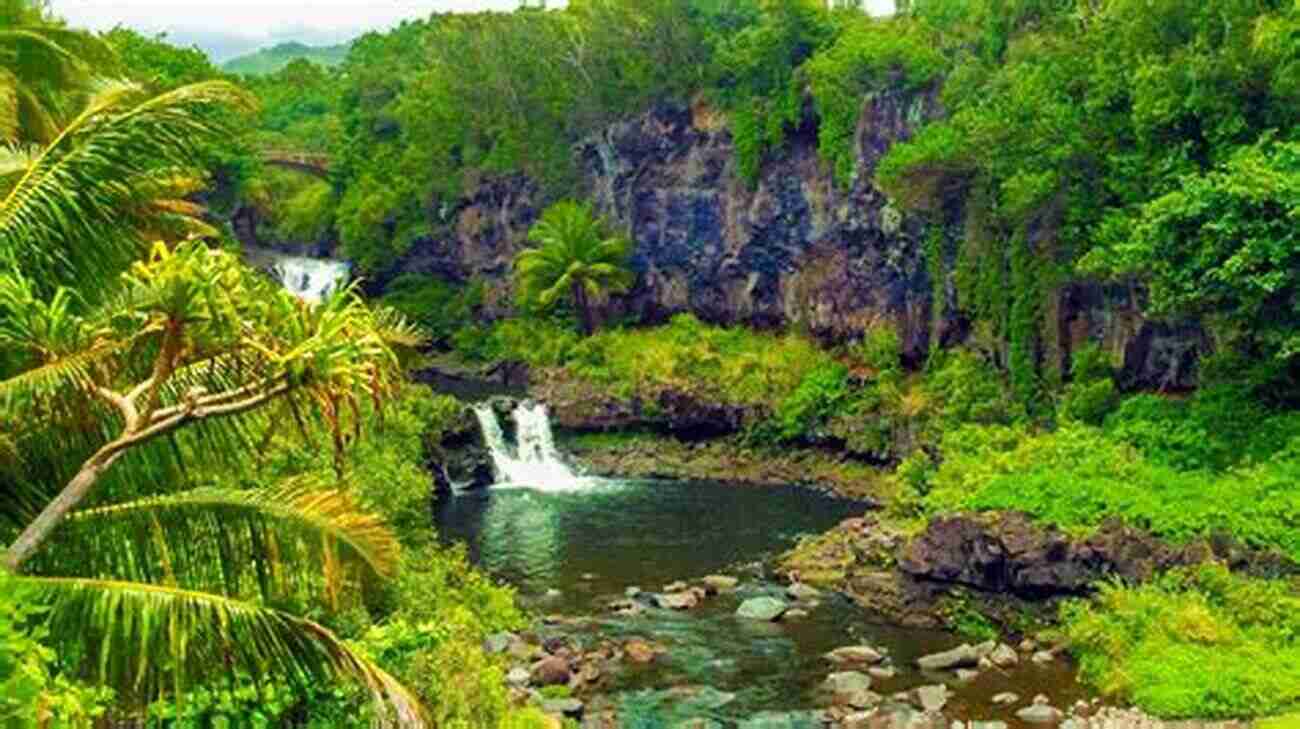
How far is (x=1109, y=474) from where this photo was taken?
31172 millimetres

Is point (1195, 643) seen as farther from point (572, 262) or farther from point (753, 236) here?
point (572, 262)

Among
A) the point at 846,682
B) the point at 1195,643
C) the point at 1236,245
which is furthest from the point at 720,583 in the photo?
the point at 1236,245

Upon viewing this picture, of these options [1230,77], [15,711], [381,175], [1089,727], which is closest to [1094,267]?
[1230,77]

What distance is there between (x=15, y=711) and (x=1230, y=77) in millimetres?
31741

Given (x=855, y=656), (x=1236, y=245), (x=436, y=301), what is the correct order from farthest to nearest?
(x=436, y=301)
(x=1236, y=245)
(x=855, y=656)

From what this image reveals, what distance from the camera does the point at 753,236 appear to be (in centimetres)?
5462

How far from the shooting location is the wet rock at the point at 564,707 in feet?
80.1

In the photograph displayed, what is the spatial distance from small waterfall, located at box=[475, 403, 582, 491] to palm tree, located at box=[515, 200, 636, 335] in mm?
8876

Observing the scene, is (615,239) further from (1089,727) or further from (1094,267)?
(1089,727)

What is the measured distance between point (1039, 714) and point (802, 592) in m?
8.89

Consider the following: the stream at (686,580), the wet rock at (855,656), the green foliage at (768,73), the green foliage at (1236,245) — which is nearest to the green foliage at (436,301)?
the green foliage at (768,73)

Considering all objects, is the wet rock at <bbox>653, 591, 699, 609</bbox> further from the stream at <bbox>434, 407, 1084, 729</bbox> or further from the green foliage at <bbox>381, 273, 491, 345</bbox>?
the green foliage at <bbox>381, 273, 491, 345</bbox>

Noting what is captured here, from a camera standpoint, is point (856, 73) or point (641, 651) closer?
point (641, 651)

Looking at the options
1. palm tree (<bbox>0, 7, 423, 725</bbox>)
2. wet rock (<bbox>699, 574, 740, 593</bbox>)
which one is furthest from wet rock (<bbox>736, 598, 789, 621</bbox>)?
palm tree (<bbox>0, 7, 423, 725</bbox>)
